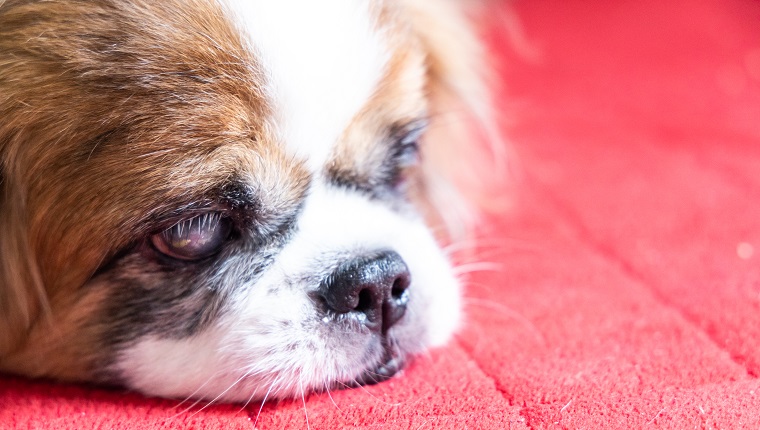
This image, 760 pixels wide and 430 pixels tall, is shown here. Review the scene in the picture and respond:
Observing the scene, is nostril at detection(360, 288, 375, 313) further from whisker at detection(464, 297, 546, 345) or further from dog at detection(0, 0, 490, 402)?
whisker at detection(464, 297, 546, 345)

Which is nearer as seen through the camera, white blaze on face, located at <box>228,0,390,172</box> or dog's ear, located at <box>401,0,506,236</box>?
white blaze on face, located at <box>228,0,390,172</box>

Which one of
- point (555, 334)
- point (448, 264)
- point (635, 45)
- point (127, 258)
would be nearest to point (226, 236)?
point (127, 258)

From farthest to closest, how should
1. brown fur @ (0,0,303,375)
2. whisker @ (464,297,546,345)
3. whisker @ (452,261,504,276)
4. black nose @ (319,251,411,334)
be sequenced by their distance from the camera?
whisker @ (452,261,504,276), whisker @ (464,297,546,345), black nose @ (319,251,411,334), brown fur @ (0,0,303,375)

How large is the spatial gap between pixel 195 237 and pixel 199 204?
0.24 feet

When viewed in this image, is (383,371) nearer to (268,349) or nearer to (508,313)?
(268,349)

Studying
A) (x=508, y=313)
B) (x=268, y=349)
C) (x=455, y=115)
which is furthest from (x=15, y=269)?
(x=455, y=115)

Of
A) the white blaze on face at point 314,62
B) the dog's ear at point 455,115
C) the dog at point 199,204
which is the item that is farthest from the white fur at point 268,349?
the dog's ear at point 455,115

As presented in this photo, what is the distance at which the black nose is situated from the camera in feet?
4.03

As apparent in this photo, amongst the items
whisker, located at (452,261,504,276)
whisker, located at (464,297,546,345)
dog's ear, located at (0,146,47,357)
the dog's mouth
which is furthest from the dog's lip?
dog's ear, located at (0,146,47,357)

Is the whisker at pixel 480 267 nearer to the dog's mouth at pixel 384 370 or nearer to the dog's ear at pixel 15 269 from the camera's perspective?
the dog's mouth at pixel 384 370

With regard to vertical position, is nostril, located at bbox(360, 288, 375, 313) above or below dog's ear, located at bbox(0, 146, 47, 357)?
above

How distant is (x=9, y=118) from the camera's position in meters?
1.16

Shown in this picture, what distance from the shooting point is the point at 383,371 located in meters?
1.28

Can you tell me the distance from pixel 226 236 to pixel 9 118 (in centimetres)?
36
